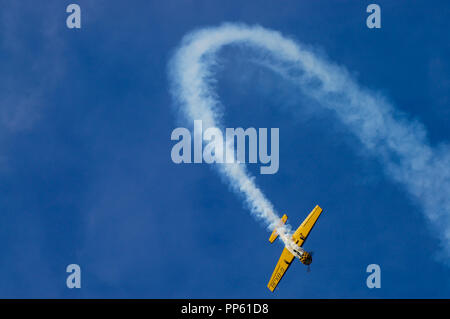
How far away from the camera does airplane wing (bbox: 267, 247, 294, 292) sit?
273ft

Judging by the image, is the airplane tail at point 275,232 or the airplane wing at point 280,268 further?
the airplane wing at point 280,268

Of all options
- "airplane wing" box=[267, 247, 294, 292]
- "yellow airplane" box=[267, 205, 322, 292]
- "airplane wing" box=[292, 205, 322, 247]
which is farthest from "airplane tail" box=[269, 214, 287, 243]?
"airplane wing" box=[267, 247, 294, 292]

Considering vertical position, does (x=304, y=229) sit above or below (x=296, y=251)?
above

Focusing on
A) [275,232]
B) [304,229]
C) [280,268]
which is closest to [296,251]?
[304,229]

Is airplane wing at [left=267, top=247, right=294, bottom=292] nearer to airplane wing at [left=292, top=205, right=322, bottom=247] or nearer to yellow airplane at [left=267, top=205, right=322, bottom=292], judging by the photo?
yellow airplane at [left=267, top=205, right=322, bottom=292]

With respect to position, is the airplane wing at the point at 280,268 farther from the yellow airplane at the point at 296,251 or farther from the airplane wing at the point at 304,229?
the airplane wing at the point at 304,229

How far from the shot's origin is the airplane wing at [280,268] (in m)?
83.3

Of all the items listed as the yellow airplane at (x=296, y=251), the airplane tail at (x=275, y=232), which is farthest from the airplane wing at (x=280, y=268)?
the airplane tail at (x=275, y=232)

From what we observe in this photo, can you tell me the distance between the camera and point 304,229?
81375 millimetres

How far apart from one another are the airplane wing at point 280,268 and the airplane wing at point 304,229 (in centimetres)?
245

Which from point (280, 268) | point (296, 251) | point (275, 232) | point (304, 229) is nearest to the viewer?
point (275, 232)

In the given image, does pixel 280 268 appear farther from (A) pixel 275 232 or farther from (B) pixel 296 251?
(A) pixel 275 232

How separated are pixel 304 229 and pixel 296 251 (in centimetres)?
256
